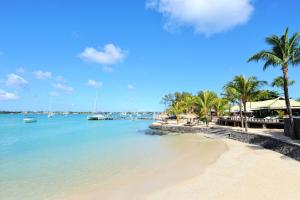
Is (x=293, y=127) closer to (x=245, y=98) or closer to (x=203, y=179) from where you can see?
(x=245, y=98)

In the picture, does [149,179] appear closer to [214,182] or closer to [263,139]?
[214,182]

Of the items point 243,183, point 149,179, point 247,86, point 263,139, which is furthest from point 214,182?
point 247,86

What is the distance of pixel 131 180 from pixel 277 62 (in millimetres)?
13490

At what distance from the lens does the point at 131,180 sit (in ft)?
39.5

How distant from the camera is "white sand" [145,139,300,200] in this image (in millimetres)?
9031

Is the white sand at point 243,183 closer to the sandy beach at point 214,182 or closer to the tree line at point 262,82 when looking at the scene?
the sandy beach at point 214,182

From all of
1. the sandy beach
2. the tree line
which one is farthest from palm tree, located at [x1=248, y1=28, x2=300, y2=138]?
the sandy beach

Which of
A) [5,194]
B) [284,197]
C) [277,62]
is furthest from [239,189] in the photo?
[277,62]

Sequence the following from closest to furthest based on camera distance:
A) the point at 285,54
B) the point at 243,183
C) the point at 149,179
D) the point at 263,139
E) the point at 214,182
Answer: the point at 243,183 < the point at 214,182 < the point at 149,179 < the point at 285,54 < the point at 263,139

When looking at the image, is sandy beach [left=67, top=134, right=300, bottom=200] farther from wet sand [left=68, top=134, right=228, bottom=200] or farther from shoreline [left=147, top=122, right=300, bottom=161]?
shoreline [left=147, top=122, right=300, bottom=161]

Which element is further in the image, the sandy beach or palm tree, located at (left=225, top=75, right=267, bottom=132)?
palm tree, located at (left=225, top=75, right=267, bottom=132)

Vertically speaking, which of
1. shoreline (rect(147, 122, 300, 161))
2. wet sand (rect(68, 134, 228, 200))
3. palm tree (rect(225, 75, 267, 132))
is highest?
palm tree (rect(225, 75, 267, 132))

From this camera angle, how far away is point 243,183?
10.4 metres

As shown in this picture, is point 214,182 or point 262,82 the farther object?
point 262,82
